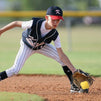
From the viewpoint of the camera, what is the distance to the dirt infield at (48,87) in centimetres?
453

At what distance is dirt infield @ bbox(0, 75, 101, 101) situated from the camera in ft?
14.8

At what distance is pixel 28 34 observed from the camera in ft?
15.9

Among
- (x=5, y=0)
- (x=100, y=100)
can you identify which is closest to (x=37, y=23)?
(x=100, y=100)

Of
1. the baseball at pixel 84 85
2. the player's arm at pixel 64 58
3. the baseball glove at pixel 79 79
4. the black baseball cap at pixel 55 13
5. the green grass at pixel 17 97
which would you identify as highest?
the black baseball cap at pixel 55 13

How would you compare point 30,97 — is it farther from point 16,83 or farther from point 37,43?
point 16,83

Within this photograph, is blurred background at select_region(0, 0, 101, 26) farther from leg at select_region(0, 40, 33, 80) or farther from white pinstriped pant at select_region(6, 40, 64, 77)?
leg at select_region(0, 40, 33, 80)

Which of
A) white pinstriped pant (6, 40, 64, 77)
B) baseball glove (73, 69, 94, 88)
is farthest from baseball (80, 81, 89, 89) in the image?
white pinstriped pant (6, 40, 64, 77)

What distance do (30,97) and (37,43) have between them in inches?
39.1

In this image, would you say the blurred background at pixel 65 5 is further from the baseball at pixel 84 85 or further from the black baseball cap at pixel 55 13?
the black baseball cap at pixel 55 13

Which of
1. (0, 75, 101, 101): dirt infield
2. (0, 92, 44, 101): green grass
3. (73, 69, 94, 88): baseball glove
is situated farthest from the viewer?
(73, 69, 94, 88): baseball glove

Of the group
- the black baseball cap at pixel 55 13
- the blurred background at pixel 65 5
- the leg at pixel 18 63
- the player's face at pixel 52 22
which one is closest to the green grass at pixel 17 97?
the leg at pixel 18 63

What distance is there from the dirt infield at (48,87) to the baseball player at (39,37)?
0.48m

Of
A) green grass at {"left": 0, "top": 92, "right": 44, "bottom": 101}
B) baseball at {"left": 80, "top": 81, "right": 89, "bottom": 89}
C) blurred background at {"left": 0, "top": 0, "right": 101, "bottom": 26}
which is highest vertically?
green grass at {"left": 0, "top": 92, "right": 44, "bottom": 101}

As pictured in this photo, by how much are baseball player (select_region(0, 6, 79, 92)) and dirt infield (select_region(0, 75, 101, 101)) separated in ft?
1.58
